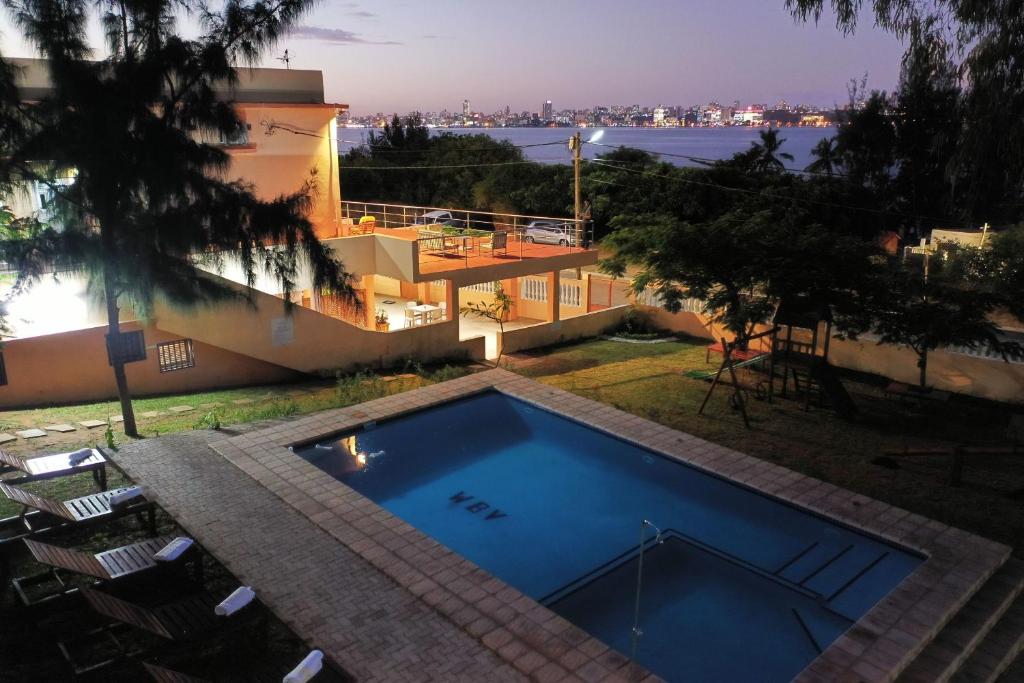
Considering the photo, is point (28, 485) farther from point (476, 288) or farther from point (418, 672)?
point (476, 288)

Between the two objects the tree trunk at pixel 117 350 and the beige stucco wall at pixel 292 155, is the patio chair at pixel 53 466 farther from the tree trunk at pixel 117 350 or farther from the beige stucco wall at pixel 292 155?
the beige stucco wall at pixel 292 155

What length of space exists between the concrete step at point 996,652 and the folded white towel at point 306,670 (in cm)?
574

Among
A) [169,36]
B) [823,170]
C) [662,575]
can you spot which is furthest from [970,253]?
[823,170]

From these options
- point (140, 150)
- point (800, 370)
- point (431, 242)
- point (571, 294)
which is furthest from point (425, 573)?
point (571, 294)

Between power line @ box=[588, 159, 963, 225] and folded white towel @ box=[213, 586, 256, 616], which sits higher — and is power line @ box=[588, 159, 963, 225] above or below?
above

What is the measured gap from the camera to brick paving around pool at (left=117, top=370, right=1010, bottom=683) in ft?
21.9

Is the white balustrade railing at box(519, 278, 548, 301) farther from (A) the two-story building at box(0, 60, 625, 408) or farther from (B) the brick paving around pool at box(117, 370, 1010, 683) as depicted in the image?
(B) the brick paving around pool at box(117, 370, 1010, 683)

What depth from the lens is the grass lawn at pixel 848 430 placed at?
10.3 metres

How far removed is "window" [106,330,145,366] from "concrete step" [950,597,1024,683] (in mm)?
11560

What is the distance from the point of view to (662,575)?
904 cm

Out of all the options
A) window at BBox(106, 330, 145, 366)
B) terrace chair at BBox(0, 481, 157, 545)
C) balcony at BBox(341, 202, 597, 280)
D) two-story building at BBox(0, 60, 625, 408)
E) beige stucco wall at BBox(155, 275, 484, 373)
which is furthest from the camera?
balcony at BBox(341, 202, 597, 280)

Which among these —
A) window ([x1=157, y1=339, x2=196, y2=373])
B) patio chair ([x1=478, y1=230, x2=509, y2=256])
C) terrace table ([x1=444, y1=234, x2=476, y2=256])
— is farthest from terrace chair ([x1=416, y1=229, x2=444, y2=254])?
window ([x1=157, y1=339, x2=196, y2=373])

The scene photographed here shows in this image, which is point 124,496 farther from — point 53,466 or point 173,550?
point 173,550

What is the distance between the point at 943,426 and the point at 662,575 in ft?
24.6
